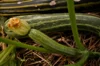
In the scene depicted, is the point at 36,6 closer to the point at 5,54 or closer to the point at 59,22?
the point at 59,22

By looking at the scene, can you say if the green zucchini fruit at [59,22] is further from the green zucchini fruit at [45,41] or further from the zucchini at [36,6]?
the green zucchini fruit at [45,41]

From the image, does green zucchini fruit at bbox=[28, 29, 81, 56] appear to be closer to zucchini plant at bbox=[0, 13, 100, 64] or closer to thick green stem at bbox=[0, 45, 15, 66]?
zucchini plant at bbox=[0, 13, 100, 64]

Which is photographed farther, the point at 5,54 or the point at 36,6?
the point at 36,6

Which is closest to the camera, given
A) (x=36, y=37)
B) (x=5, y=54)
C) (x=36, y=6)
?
(x=36, y=37)

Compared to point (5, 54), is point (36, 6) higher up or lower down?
higher up

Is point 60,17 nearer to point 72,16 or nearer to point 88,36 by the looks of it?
point 88,36

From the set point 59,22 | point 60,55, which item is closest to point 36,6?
point 59,22
